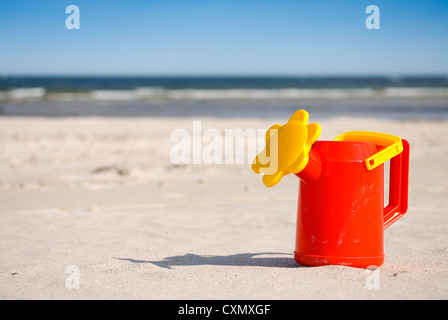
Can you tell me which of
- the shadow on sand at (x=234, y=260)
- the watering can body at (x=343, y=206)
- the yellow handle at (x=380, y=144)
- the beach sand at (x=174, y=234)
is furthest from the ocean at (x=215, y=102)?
the watering can body at (x=343, y=206)

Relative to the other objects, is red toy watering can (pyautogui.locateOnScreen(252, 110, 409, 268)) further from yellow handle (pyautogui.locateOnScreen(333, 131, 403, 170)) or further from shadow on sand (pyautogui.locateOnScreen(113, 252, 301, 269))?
shadow on sand (pyautogui.locateOnScreen(113, 252, 301, 269))

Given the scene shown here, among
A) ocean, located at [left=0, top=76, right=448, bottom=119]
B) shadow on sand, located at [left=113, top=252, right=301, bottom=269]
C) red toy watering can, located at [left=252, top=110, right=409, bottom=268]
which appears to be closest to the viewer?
red toy watering can, located at [left=252, top=110, right=409, bottom=268]

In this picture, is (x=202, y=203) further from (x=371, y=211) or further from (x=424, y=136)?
(x=424, y=136)

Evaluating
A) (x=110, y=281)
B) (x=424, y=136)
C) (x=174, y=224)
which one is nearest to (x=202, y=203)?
(x=174, y=224)

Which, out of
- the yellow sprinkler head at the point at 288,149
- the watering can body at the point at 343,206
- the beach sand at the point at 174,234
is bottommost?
the beach sand at the point at 174,234

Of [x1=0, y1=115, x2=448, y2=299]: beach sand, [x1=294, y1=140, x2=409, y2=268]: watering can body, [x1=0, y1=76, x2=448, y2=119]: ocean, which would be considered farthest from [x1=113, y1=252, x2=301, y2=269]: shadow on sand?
[x1=0, y1=76, x2=448, y2=119]: ocean

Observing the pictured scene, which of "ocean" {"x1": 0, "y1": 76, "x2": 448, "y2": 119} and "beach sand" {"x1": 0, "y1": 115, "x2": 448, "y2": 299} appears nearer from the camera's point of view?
"beach sand" {"x1": 0, "y1": 115, "x2": 448, "y2": 299}

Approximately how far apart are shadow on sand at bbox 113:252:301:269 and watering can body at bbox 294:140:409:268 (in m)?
0.22

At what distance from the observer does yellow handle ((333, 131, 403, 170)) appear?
216cm

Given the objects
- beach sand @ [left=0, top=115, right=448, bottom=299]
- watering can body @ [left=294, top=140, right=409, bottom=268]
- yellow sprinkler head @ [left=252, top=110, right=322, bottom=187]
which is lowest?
beach sand @ [left=0, top=115, right=448, bottom=299]

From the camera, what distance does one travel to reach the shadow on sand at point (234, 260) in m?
2.43

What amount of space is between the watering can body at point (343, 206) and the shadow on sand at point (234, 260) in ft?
0.73

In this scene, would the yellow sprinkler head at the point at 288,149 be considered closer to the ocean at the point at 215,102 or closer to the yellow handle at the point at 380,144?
the yellow handle at the point at 380,144

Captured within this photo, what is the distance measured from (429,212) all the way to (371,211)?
1.76m
